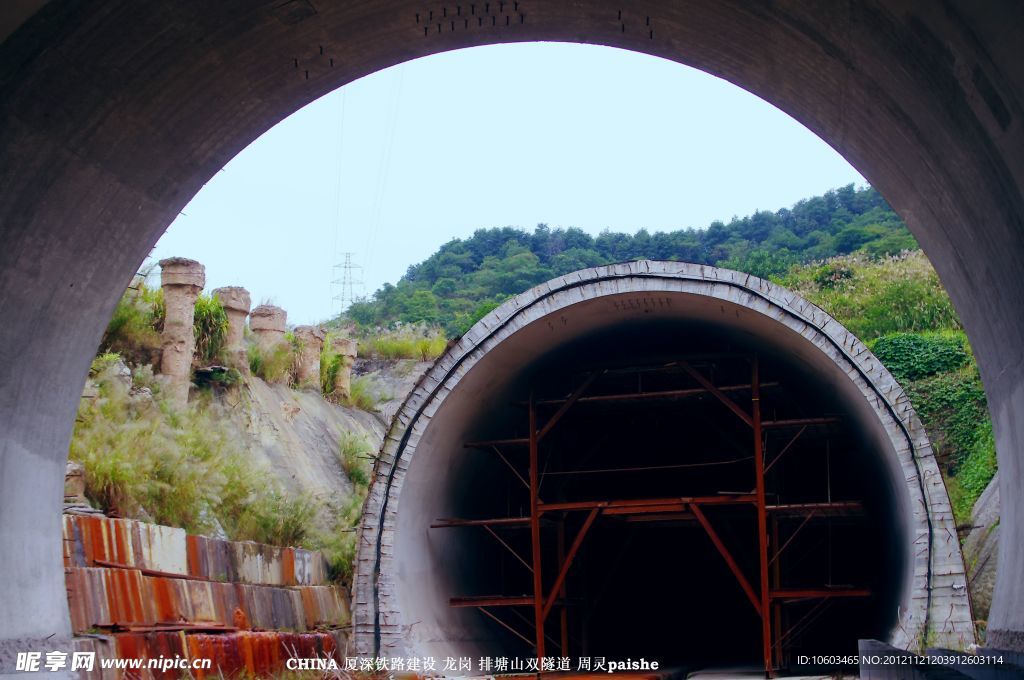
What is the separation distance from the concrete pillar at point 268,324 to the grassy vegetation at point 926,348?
13.9m

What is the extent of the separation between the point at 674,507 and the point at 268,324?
539 inches

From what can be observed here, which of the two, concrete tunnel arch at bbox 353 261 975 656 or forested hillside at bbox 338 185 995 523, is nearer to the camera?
concrete tunnel arch at bbox 353 261 975 656

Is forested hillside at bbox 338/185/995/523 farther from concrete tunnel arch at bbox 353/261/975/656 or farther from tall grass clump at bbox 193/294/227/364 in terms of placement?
tall grass clump at bbox 193/294/227/364

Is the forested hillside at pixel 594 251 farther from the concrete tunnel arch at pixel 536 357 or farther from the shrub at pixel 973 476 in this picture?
the concrete tunnel arch at pixel 536 357

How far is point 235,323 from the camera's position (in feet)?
73.1

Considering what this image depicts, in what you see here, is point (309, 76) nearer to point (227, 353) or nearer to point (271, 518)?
point (271, 518)

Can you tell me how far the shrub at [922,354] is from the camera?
2586cm

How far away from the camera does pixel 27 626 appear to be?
7262mm

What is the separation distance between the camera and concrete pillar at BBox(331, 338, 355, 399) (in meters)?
28.1

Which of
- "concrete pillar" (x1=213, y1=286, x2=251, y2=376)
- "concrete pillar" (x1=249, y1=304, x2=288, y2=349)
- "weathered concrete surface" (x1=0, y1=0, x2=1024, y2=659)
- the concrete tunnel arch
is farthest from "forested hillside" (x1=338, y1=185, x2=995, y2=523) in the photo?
"concrete pillar" (x1=213, y1=286, x2=251, y2=376)

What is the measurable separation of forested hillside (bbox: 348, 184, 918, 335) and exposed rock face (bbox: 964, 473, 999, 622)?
27.9 metres

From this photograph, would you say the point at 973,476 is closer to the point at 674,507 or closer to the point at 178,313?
the point at 674,507

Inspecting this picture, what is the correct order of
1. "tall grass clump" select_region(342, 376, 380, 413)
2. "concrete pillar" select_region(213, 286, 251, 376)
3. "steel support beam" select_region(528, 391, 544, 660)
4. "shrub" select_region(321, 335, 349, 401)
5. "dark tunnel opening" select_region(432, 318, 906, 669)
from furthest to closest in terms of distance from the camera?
1. "tall grass clump" select_region(342, 376, 380, 413)
2. "shrub" select_region(321, 335, 349, 401)
3. "concrete pillar" select_region(213, 286, 251, 376)
4. "dark tunnel opening" select_region(432, 318, 906, 669)
5. "steel support beam" select_region(528, 391, 544, 660)

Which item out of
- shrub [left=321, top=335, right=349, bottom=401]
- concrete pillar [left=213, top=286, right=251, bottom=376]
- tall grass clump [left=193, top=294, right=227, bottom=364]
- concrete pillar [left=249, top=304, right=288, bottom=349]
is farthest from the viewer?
shrub [left=321, top=335, right=349, bottom=401]
